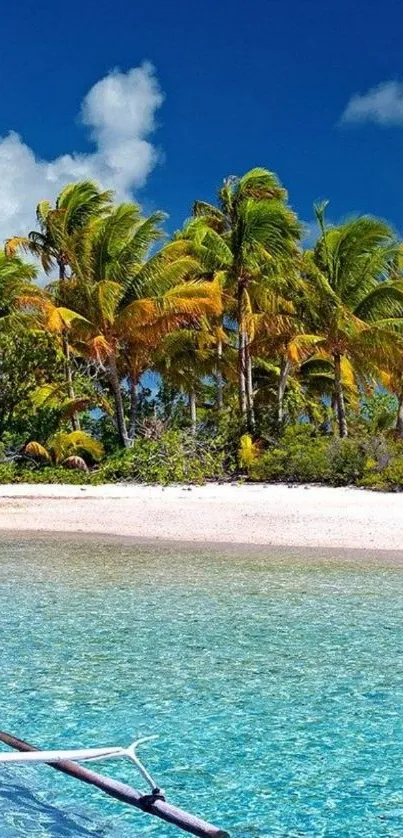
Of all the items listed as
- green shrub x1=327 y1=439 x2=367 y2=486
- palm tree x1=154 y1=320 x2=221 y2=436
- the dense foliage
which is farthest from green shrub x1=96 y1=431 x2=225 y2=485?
green shrub x1=327 y1=439 x2=367 y2=486

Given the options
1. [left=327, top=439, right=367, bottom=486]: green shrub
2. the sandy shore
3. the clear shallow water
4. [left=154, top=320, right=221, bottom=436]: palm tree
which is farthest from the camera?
[left=154, top=320, right=221, bottom=436]: palm tree

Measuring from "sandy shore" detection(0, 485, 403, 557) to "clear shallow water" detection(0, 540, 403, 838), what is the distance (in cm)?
270

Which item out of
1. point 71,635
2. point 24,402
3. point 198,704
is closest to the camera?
point 198,704

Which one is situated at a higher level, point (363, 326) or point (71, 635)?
point (363, 326)

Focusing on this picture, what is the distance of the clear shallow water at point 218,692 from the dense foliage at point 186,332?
9.97 metres

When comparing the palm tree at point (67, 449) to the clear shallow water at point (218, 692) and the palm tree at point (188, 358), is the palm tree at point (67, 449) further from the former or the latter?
the clear shallow water at point (218, 692)

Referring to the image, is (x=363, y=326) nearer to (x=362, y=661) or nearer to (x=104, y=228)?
(x=104, y=228)

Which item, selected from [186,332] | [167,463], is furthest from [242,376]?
[167,463]

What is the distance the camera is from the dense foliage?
71.1ft

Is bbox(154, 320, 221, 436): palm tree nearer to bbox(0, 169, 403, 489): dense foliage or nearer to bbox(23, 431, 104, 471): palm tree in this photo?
bbox(0, 169, 403, 489): dense foliage

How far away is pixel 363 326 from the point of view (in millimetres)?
22203

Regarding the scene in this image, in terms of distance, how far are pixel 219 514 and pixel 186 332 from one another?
967 centimetres

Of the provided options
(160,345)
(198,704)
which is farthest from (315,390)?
(198,704)

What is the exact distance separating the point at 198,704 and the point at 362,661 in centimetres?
163
